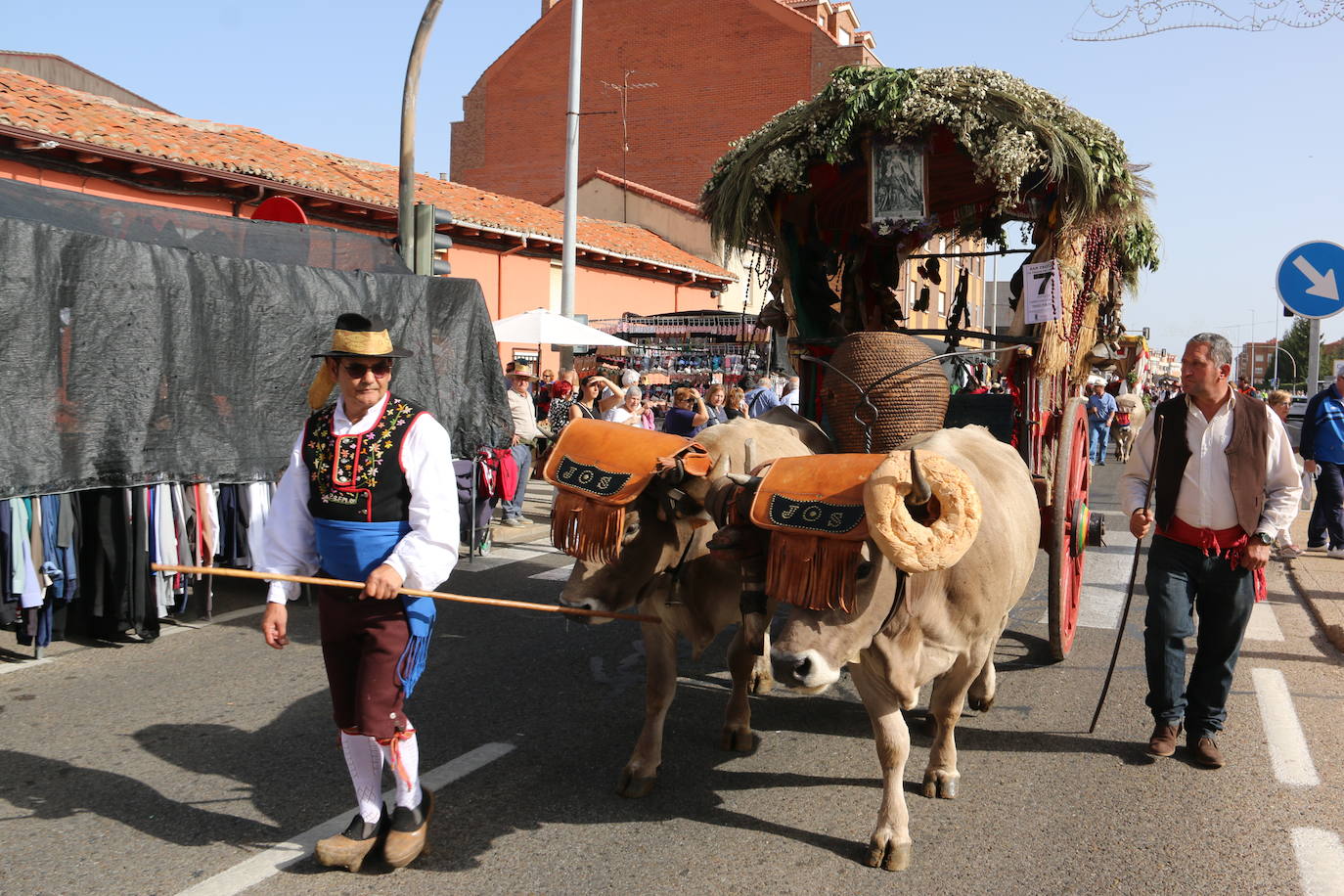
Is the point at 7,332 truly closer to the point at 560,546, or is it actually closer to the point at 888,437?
the point at 560,546

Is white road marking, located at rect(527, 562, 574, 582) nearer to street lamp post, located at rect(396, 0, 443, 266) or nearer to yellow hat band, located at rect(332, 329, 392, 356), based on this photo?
street lamp post, located at rect(396, 0, 443, 266)

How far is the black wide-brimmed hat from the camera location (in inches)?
142

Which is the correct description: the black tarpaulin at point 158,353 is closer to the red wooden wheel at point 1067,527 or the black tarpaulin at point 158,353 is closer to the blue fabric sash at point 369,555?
the blue fabric sash at point 369,555

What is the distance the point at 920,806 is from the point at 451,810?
6.26 ft

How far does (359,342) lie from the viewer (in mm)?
3627

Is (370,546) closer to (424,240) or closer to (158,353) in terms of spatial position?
(158,353)

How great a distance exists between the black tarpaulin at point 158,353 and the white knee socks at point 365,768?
299 cm

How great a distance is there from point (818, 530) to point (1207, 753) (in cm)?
260

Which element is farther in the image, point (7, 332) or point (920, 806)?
point (7, 332)

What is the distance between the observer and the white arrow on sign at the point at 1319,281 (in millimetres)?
7375

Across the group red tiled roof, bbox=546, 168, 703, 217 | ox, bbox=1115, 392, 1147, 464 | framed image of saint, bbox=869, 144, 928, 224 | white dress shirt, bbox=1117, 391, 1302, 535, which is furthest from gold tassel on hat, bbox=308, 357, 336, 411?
red tiled roof, bbox=546, 168, 703, 217

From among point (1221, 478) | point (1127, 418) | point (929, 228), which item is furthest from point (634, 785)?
point (1127, 418)

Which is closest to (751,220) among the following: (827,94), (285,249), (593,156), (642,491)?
(827,94)

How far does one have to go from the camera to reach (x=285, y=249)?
7699 millimetres
